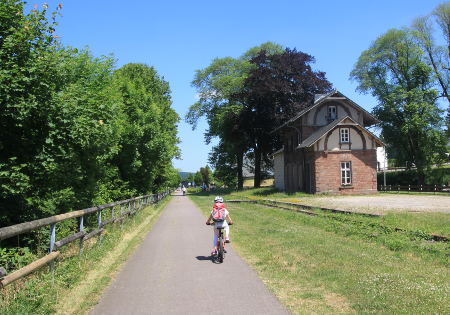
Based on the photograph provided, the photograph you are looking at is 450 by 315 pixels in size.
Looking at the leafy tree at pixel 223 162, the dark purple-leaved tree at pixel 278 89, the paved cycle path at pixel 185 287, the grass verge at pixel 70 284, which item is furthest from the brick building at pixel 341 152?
the grass verge at pixel 70 284

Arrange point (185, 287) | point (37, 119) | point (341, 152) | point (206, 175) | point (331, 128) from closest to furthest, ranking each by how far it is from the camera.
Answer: point (185, 287) < point (37, 119) < point (331, 128) < point (341, 152) < point (206, 175)

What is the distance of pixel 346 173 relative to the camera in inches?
1538

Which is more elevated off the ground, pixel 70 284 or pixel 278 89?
pixel 278 89

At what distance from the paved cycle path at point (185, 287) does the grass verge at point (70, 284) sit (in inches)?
9.7

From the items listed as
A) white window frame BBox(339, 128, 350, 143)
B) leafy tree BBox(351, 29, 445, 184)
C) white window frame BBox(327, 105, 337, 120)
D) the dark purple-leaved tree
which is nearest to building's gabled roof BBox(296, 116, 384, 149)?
white window frame BBox(339, 128, 350, 143)

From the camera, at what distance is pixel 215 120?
57219mm

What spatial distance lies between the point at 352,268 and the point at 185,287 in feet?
10.1

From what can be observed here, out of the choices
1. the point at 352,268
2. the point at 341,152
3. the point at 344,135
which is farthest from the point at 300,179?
the point at 352,268

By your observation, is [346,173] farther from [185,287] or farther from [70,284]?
[70,284]

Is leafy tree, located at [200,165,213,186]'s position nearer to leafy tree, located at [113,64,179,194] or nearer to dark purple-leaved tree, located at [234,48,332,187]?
dark purple-leaved tree, located at [234,48,332,187]

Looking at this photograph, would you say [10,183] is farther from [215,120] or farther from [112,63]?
[215,120]

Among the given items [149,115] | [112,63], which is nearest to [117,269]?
[112,63]

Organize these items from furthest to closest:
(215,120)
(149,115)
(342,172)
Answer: (215,120) < (342,172) < (149,115)

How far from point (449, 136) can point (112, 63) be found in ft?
150
